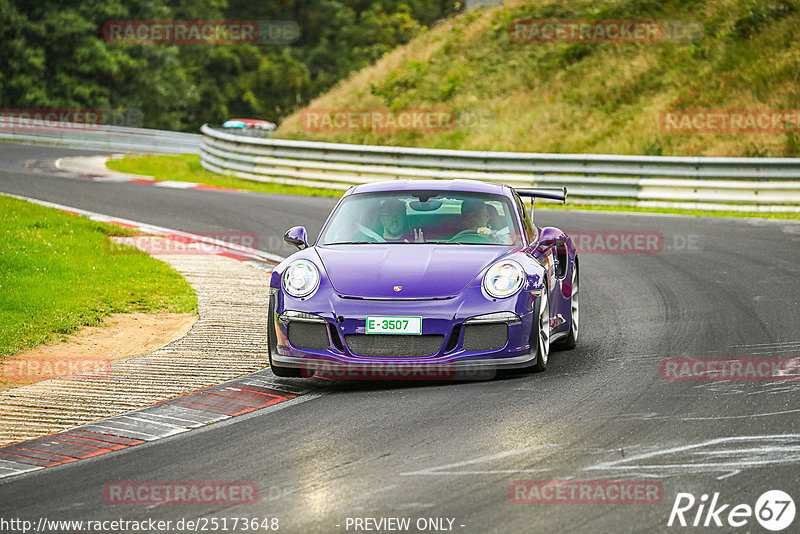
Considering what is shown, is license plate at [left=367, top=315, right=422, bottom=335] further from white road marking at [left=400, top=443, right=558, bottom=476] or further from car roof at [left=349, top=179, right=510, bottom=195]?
car roof at [left=349, top=179, right=510, bottom=195]

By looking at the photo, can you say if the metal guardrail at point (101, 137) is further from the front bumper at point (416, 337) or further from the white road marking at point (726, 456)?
the white road marking at point (726, 456)

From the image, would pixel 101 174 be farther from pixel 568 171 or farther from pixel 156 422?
pixel 156 422

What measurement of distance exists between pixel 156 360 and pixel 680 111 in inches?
787

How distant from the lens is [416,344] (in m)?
7.30

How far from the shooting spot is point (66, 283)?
11258mm

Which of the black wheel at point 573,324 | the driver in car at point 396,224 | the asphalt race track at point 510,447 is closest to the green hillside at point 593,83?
the black wheel at point 573,324

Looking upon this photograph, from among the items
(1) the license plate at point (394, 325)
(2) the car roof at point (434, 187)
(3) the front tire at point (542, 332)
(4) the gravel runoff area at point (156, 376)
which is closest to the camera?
(4) the gravel runoff area at point (156, 376)

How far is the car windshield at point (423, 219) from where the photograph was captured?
8492 millimetres

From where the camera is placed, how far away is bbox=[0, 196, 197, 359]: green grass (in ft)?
31.7

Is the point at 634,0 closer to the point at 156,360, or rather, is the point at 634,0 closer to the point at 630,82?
the point at 630,82

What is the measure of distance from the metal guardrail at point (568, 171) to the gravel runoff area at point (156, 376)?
1137 cm

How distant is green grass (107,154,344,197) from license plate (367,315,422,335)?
53.1 feet

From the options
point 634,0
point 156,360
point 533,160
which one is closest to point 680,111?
point 533,160

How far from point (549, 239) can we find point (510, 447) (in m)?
3.00
